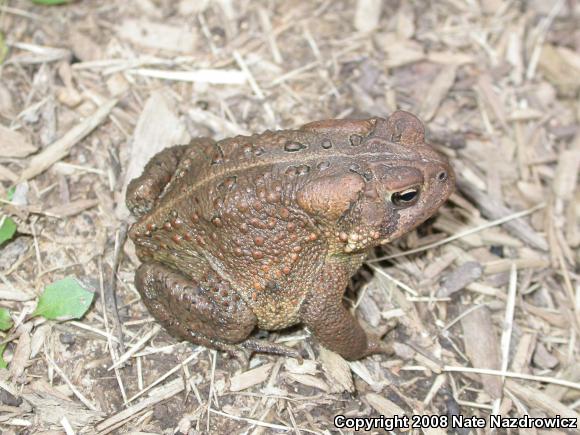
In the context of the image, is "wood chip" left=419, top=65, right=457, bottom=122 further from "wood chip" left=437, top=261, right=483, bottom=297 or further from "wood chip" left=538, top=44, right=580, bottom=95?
"wood chip" left=437, top=261, right=483, bottom=297

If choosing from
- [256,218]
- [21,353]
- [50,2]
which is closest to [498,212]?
[256,218]

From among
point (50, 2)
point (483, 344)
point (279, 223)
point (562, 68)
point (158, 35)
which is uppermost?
point (50, 2)

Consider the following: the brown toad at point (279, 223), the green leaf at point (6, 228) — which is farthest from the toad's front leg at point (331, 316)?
the green leaf at point (6, 228)

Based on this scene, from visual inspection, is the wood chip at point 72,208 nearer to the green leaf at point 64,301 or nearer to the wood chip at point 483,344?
the green leaf at point 64,301

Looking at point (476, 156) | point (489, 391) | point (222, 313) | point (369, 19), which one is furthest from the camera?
point (369, 19)

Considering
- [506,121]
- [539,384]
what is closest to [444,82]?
[506,121]

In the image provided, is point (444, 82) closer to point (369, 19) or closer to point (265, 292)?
point (369, 19)

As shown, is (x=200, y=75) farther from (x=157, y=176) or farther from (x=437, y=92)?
(x=437, y=92)
